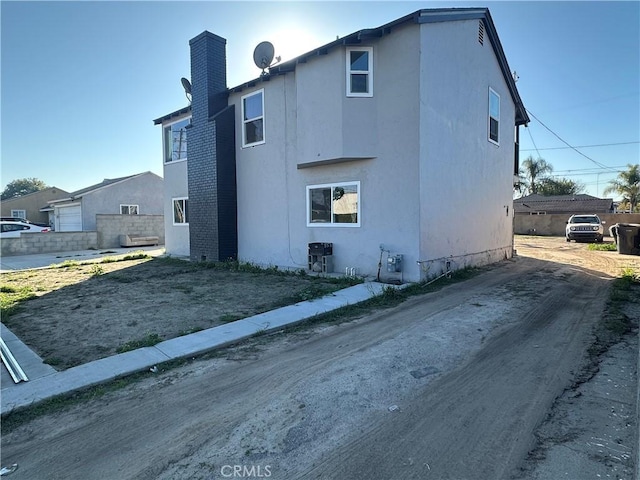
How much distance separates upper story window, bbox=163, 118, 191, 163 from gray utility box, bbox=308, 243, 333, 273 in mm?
8605

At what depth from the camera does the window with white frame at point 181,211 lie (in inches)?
627

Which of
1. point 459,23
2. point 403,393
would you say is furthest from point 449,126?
→ point 403,393

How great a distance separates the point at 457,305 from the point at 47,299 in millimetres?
8876

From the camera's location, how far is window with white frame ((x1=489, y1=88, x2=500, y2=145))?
12580 millimetres

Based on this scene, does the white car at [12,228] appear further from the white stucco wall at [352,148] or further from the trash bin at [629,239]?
the trash bin at [629,239]

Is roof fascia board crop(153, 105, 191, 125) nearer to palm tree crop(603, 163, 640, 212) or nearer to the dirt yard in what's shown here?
the dirt yard

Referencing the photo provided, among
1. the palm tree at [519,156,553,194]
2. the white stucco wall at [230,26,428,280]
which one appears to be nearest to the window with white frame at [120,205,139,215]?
the white stucco wall at [230,26,428,280]

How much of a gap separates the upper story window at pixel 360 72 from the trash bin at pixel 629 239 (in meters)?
13.5

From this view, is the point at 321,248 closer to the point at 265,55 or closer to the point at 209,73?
the point at 265,55

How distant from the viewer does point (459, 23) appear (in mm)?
10195

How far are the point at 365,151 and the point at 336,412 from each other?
24.8 feet

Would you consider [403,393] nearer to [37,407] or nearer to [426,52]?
[37,407]

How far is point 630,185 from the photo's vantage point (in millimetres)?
37156

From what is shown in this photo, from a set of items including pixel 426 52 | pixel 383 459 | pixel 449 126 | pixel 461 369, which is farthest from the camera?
pixel 449 126
